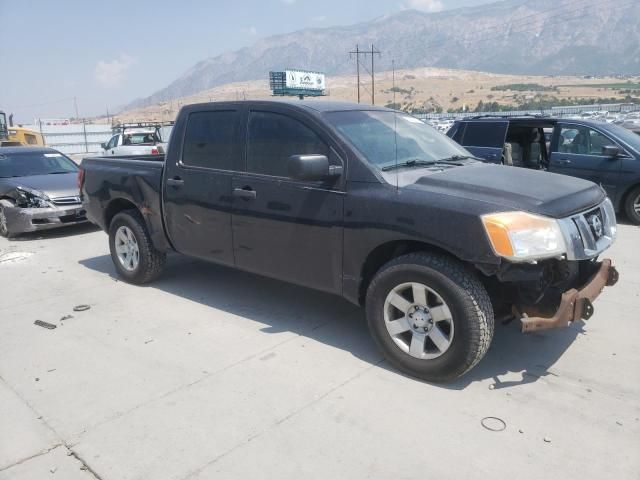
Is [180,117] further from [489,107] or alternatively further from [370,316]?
[489,107]

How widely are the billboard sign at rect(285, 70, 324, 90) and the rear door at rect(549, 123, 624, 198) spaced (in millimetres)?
63528

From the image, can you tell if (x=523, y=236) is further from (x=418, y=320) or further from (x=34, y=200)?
(x=34, y=200)

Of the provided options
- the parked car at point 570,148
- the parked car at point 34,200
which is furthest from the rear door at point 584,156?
the parked car at point 34,200

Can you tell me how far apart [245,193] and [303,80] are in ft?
238

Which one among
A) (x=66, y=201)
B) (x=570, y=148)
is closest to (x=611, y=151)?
(x=570, y=148)

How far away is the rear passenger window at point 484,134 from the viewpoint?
376 inches

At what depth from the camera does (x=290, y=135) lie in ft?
14.0

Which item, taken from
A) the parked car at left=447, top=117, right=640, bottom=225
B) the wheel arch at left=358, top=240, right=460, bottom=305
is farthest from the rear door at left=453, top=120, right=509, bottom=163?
the wheel arch at left=358, top=240, right=460, bottom=305

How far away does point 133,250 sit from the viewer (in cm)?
583

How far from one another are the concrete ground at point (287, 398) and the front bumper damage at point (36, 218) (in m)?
3.58

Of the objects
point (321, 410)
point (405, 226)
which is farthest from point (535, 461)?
point (405, 226)

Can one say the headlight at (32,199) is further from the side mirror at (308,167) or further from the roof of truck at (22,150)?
the side mirror at (308,167)

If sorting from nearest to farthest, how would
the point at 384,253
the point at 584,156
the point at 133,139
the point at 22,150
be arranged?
the point at 384,253 < the point at 584,156 < the point at 22,150 < the point at 133,139

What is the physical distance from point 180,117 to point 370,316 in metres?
2.86
